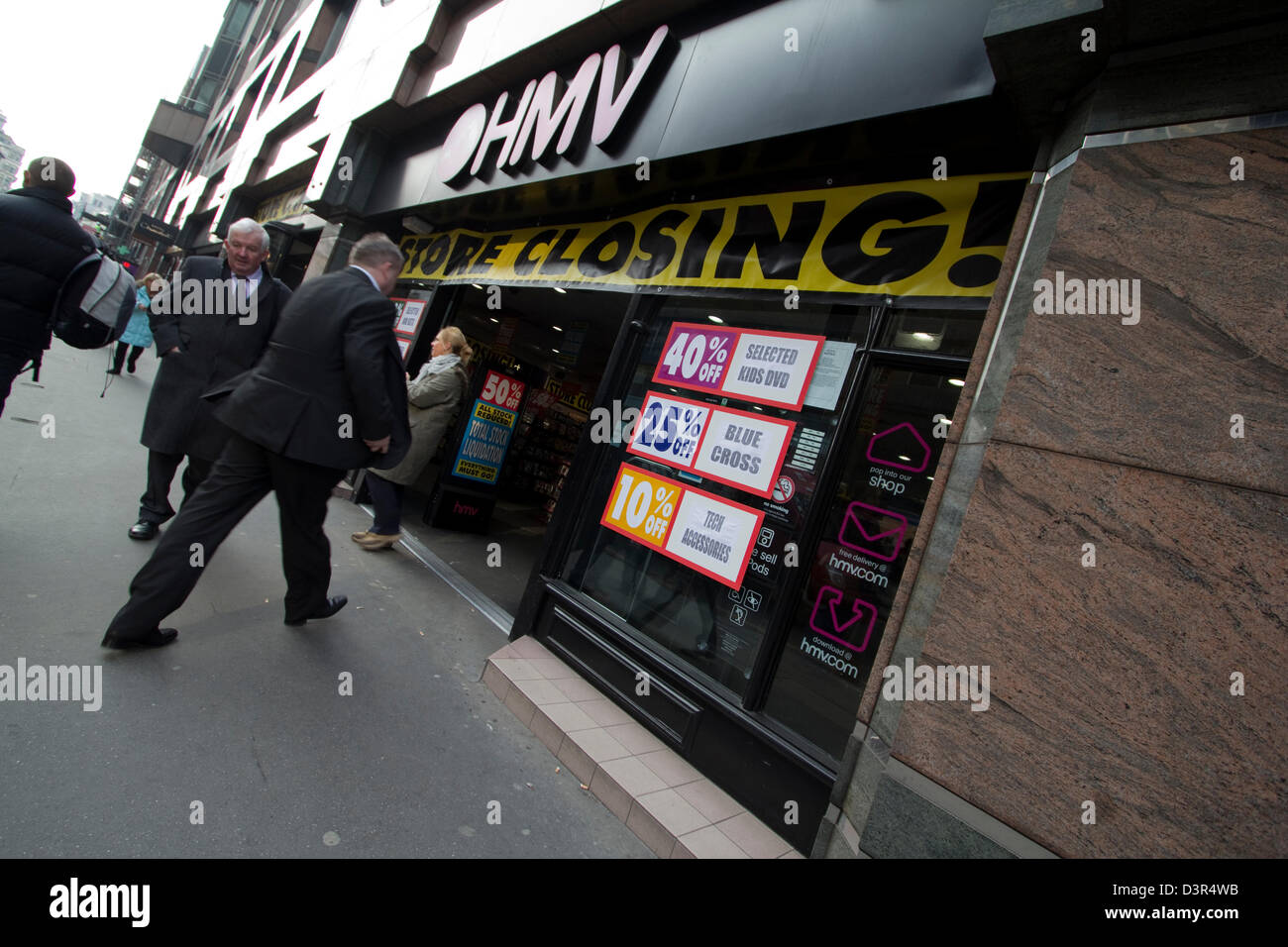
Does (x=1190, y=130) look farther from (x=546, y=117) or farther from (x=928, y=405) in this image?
(x=546, y=117)

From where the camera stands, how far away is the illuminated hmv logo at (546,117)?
4.33 m

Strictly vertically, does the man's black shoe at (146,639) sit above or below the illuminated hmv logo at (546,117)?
below

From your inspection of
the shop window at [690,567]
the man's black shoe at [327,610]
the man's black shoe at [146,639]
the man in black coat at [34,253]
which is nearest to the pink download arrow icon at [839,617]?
the shop window at [690,567]

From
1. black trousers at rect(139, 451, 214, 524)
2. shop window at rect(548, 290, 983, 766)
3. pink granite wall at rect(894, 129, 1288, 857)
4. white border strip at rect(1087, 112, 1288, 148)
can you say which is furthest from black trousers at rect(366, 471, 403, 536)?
white border strip at rect(1087, 112, 1288, 148)

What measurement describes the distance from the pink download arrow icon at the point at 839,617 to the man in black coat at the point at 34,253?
4.57 meters

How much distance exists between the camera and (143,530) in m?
3.99

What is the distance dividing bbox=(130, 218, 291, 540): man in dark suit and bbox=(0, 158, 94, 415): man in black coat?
1.58 feet

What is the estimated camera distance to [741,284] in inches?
144

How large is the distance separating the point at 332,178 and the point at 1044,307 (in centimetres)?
862

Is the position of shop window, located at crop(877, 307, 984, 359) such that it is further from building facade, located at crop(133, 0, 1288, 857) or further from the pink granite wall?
the pink granite wall

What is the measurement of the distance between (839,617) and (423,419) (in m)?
4.31

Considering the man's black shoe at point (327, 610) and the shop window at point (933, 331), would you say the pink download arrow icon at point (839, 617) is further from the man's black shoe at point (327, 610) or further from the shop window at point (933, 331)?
the man's black shoe at point (327, 610)

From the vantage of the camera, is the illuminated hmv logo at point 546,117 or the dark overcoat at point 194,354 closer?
the dark overcoat at point 194,354

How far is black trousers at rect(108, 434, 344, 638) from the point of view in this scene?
108 inches
